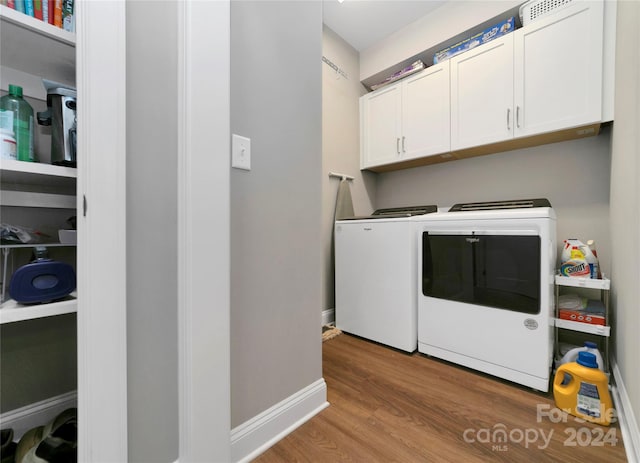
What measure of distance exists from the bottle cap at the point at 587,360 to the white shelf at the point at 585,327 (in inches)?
8.2

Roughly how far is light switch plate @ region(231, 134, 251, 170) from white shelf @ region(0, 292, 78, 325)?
0.62 m

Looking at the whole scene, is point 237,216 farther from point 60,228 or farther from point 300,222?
point 60,228

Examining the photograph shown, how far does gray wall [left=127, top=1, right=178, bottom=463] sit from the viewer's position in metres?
0.72

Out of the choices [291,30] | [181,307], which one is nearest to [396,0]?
[291,30]

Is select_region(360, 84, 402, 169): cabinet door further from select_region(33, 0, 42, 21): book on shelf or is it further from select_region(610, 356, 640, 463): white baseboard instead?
select_region(33, 0, 42, 21): book on shelf

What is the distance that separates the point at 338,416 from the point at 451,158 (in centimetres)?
208

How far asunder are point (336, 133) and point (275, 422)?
2.13 metres

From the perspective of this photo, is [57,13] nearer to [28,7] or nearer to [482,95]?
[28,7]

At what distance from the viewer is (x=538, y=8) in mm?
1675

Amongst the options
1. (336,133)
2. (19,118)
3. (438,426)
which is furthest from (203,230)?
(336,133)

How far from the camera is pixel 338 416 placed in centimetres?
118

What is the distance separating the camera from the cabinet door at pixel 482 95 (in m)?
1.78

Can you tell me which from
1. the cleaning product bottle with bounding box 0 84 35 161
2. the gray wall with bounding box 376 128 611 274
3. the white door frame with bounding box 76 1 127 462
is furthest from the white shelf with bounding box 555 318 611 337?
the cleaning product bottle with bounding box 0 84 35 161

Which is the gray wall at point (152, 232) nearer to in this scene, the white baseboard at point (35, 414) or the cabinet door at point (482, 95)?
the white baseboard at point (35, 414)
